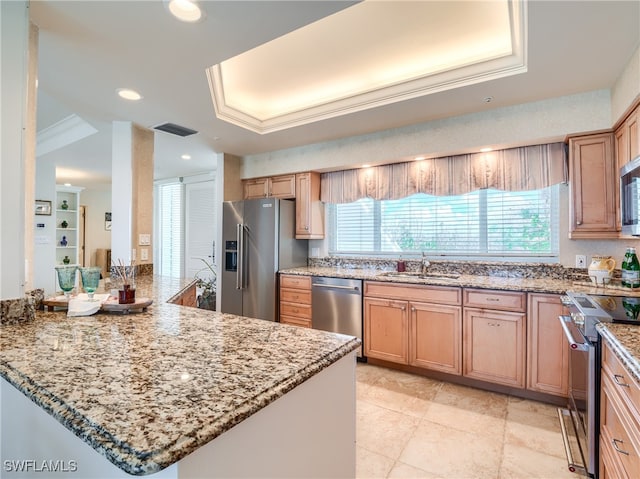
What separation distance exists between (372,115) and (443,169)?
37.1 inches

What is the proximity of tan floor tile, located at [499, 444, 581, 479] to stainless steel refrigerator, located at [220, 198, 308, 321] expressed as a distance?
257cm

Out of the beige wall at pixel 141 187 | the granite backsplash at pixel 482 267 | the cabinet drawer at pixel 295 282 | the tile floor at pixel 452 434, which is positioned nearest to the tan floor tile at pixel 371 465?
the tile floor at pixel 452 434

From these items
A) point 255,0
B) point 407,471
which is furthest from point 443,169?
point 407,471

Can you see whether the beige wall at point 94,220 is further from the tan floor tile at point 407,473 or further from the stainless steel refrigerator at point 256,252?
the tan floor tile at point 407,473

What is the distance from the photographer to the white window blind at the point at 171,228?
6.44 metres

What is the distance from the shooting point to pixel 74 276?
1.65 m

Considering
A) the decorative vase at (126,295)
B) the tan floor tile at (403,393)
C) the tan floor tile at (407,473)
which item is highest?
the decorative vase at (126,295)

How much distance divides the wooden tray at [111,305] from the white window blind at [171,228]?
502 centimetres

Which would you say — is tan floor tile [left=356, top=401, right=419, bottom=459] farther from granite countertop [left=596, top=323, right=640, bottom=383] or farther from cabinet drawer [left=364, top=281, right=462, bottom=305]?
granite countertop [left=596, top=323, right=640, bottom=383]

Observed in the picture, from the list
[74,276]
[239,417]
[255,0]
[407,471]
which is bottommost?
[407,471]

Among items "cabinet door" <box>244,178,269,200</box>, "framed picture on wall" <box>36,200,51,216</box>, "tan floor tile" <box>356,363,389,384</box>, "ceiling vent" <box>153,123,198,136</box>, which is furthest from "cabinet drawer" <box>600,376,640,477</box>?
"framed picture on wall" <box>36,200,51,216</box>

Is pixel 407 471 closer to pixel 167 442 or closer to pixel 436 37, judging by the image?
pixel 167 442

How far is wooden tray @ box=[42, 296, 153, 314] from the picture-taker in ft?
5.02

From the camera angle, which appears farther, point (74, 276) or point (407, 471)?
point (407, 471)
